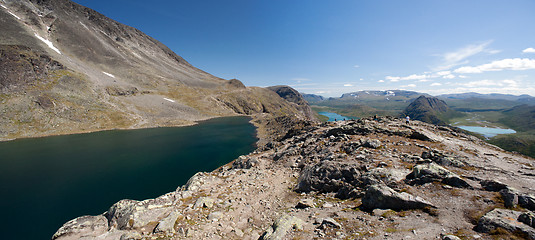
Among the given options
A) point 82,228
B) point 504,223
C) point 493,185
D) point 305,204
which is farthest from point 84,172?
point 493,185

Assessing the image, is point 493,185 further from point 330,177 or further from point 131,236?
point 131,236

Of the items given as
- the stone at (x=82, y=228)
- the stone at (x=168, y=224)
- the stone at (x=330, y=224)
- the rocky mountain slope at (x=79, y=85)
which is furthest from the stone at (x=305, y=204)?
the rocky mountain slope at (x=79, y=85)

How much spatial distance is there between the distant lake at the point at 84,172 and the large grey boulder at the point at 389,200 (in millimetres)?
32023

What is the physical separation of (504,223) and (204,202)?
18.5 meters

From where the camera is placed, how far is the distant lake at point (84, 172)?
25.3 m

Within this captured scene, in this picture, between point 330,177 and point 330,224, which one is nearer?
point 330,224

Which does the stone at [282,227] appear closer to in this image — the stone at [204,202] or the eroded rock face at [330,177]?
the eroded rock face at [330,177]

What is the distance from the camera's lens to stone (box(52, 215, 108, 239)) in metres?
12.7

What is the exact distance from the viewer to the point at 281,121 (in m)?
97.0

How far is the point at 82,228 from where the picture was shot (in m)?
13.2

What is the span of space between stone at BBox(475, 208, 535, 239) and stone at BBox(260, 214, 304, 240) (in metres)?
8.79

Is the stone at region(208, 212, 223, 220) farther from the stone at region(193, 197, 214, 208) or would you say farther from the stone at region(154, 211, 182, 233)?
the stone at region(154, 211, 182, 233)

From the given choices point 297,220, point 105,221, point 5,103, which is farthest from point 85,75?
point 297,220

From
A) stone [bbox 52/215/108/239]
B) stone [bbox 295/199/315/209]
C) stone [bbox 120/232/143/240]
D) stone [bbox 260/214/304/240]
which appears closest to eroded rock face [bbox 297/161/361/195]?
stone [bbox 295/199/315/209]
